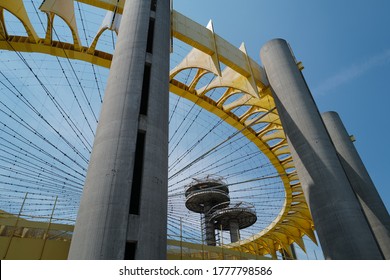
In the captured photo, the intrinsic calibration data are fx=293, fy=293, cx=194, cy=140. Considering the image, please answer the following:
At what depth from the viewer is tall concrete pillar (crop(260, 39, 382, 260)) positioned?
51.9 ft

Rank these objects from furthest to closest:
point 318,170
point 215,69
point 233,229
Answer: point 233,229 < point 215,69 < point 318,170

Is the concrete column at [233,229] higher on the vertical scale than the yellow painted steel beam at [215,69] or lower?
lower

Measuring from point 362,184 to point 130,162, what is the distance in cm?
2205

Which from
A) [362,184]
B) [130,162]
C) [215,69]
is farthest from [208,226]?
[130,162]

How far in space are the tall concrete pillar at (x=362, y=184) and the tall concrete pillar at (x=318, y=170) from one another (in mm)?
8203

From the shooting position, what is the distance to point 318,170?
18.3m

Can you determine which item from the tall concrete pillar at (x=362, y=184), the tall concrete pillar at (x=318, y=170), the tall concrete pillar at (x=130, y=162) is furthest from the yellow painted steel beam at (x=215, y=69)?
the tall concrete pillar at (x=130, y=162)

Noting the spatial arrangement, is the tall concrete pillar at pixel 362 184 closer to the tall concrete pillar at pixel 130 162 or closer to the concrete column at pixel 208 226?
the concrete column at pixel 208 226

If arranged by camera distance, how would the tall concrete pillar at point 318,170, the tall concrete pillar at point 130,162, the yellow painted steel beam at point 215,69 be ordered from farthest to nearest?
1. the yellow painted steel beam at point 215,69
2. the tall concrete pillar at point 318,170
3. the tall concrete pillar at point 130,162

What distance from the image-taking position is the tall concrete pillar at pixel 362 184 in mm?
22766

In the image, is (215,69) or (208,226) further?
(208,226)

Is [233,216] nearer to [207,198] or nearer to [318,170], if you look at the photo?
[207,198]
